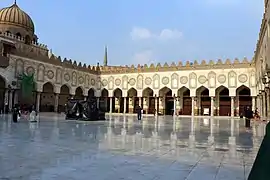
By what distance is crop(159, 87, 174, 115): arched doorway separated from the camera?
1417 inches

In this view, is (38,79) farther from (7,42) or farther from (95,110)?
(95,110)

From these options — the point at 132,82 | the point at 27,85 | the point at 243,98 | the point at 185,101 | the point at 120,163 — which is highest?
the point at 132,82

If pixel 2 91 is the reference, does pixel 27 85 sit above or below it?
above

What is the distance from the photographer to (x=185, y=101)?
35.4 meters

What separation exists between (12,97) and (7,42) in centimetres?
647

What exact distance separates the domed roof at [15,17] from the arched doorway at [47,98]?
25.0 ft

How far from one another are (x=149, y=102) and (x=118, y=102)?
4.78m

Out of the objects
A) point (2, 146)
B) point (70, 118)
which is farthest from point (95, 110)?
point (2, 146)

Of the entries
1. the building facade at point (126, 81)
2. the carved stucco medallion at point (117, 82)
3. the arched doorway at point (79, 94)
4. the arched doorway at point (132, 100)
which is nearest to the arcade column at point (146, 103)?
the building facade at point (126, 81)

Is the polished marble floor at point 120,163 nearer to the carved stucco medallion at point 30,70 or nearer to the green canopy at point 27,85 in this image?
the green canopy at point 27,85

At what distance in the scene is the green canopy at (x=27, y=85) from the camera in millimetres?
27969

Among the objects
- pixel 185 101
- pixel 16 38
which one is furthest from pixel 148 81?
pixel 16 38

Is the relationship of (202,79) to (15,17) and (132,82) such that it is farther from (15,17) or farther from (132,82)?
(15,17)

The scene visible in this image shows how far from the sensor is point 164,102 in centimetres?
3638
